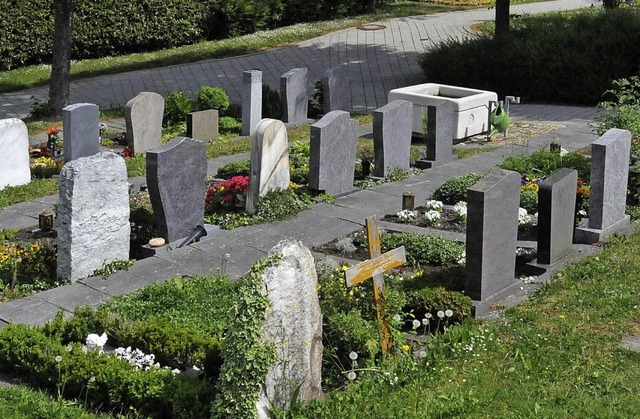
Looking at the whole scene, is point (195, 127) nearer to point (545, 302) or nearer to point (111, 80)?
point (111, 80)

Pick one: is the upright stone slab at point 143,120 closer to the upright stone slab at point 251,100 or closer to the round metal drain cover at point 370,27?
the upright stone slab at point 251,100

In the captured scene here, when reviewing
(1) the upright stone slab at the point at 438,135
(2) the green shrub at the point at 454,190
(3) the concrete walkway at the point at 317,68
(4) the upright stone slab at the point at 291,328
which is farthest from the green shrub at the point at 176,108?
(4) the upright stone slab at the point at 291,328

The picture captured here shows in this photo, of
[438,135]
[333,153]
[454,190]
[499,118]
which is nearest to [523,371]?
[454,190]

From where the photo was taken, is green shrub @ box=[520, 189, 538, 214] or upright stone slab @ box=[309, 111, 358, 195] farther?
upright stone slab @ box=[309, 111, 358, 195]

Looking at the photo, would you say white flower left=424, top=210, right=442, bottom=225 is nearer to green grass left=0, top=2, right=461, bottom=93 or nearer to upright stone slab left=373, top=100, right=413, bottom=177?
upright stone slab left=373, top=100, right=413, bottom=177

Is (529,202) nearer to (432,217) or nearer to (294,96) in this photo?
(432,217)

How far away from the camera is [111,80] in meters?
23.8

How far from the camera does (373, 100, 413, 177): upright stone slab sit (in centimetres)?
1465

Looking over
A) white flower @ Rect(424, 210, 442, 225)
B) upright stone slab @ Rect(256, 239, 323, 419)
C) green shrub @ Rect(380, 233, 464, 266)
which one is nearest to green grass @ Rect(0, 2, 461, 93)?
white flower @ Rect(424, 210, 442, 225)

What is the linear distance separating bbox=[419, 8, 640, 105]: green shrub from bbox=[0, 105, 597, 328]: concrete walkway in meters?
4.40

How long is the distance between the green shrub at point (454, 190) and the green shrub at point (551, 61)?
757cm

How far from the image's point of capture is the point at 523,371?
8.32 meters

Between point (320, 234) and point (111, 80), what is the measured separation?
12830 millimetres

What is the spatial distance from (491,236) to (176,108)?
9.80m
